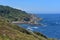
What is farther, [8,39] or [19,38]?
[19,38]

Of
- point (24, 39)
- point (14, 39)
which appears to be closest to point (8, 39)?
point (14, 39)

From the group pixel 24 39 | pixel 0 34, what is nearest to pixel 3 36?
pixel 0 34

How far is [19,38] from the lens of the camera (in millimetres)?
22062

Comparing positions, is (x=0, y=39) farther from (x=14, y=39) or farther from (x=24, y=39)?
(x=24, y=39)

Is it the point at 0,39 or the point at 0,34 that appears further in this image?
the point at 0,34

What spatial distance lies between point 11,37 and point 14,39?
53 cm

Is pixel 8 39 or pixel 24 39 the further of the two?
pixel 24 39

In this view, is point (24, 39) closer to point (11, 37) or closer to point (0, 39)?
point (11, 37)

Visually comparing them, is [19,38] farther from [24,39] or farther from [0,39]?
[0,39]

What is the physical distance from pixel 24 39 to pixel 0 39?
314 cm

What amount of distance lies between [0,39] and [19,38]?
2.64m

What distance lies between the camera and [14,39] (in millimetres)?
21109

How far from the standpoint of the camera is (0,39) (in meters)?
19.9

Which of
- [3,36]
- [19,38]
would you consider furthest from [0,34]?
[19,38]
